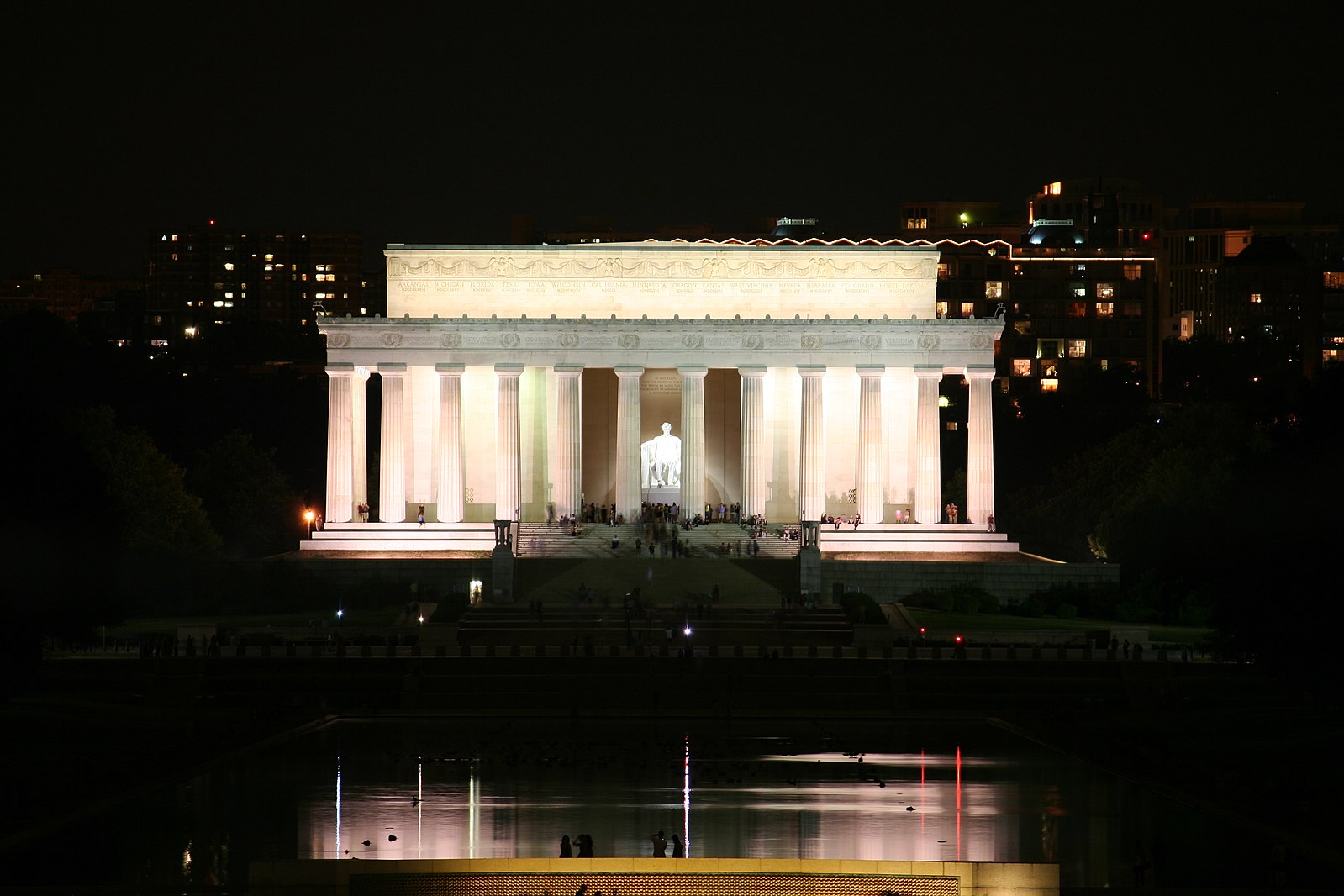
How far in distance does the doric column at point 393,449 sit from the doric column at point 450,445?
1925 mm

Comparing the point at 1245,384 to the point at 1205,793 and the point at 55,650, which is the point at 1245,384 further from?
the point at 1205,793

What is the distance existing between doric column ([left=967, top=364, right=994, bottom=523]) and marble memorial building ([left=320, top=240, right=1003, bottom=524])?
10 cm

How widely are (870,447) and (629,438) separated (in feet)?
39.1

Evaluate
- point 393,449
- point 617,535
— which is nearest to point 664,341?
point 617,535

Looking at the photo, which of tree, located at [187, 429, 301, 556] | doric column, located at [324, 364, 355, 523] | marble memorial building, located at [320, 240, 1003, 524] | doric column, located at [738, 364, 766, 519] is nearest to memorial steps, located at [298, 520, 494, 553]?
doric column, located at [324, 364, 355, 523]

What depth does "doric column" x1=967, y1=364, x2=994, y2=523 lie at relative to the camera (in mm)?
103062

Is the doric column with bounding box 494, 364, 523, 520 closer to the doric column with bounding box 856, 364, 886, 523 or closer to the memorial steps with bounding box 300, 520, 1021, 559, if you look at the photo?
the memorial steps with bounding box 300, 520, 1021, 559

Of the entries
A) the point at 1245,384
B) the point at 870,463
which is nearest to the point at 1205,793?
the point at 870,463

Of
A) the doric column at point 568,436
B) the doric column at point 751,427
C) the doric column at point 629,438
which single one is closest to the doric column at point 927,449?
the doric column at point 751,427

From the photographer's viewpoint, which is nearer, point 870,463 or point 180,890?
point 180,890

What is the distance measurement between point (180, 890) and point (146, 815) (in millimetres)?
8605

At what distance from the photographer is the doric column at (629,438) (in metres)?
103

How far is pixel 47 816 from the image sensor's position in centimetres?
4150

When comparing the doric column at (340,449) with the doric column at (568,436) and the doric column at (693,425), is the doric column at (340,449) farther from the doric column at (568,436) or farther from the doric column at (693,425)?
the doric column at (693,425)
